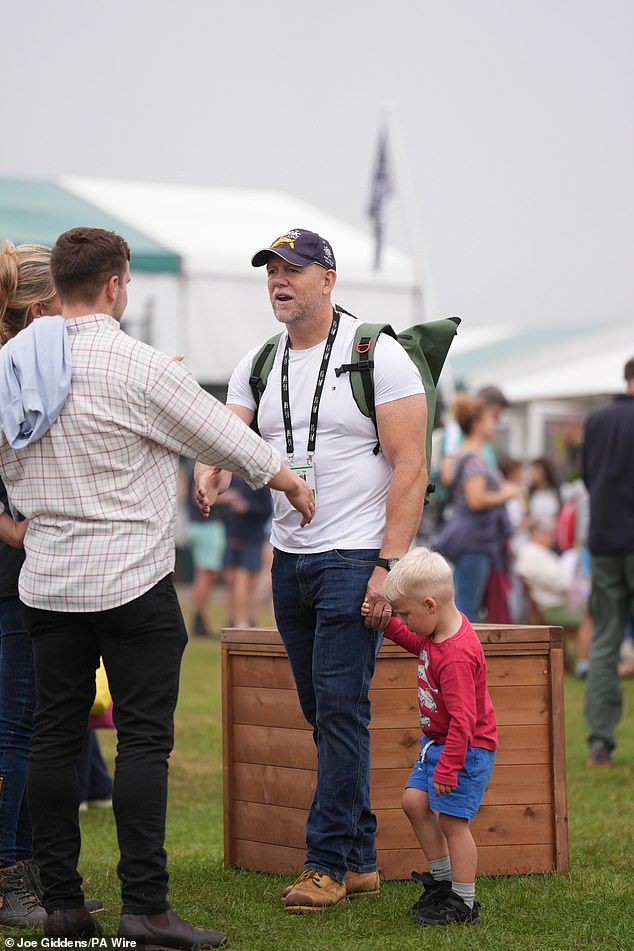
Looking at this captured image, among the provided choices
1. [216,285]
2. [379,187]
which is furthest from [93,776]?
[379,187]

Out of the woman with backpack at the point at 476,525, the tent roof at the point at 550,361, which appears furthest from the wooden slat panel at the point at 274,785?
the tent roof at the point at 550,361

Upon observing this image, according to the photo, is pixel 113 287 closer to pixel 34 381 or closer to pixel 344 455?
pixel 34 381

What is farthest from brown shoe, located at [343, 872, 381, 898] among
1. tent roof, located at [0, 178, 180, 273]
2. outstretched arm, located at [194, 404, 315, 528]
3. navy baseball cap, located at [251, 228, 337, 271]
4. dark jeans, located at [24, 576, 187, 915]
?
tent roof, located at [0, 178, 180, 273]

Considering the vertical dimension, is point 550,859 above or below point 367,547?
below

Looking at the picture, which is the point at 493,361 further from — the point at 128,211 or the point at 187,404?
the point at 187,404

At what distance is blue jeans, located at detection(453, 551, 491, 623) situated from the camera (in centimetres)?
861

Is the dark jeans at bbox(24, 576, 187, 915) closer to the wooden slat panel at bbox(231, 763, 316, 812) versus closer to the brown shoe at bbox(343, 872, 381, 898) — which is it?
the brown shoe at bbox(343, 872, 381, 898)

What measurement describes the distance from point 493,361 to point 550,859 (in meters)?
17.7

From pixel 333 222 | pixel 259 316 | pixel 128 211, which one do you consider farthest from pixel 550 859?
pixel 333 222

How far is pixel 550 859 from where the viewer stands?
14.9 ft

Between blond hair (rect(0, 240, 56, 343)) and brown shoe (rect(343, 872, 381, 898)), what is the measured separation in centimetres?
197

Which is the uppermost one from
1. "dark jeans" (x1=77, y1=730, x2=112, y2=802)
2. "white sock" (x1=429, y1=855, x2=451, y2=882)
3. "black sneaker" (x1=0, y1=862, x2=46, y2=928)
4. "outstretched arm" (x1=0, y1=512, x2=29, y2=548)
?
"outstretched arm" (x1=0, y1=512, x2=29, y2=548)

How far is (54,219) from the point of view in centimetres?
1184

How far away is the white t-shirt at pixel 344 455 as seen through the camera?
394 centimetres
